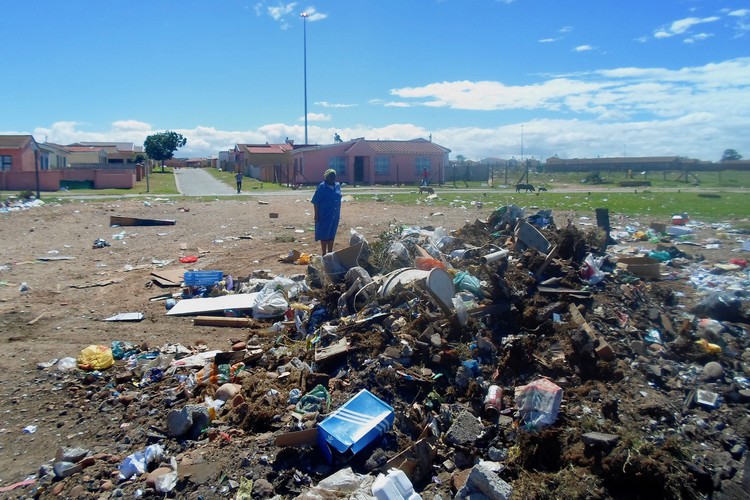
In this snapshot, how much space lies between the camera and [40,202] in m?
19.0

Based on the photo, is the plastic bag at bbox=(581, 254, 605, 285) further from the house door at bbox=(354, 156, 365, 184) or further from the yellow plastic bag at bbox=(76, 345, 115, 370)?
the house door at bbox=(354, 156, 365, 184)

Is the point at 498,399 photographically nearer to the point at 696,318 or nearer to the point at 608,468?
the point at 608,468

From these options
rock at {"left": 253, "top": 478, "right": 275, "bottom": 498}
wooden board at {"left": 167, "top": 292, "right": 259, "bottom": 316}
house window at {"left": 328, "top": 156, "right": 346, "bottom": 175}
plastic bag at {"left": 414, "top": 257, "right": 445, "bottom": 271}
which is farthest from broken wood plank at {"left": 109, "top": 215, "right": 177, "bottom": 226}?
house window at {"left": 328, "top": 156, "right": 346, "bottom": 175}

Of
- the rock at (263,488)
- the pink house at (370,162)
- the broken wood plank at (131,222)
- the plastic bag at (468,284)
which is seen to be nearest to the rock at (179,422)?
the rock at (263,488)

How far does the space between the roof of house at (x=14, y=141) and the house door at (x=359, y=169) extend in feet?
68.6

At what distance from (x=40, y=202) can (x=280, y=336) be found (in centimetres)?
1694

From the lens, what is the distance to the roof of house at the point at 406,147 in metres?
39.1

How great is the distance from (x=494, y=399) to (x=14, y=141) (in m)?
41.5

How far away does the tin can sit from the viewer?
13.0 feet

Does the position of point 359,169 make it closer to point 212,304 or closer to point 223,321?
point 212,304

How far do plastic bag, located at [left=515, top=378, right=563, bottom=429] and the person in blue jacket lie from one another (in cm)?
496

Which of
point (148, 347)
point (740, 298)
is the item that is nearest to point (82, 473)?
point (148, 347)

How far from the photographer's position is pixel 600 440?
339 centimetres

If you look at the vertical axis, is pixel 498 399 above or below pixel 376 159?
below
